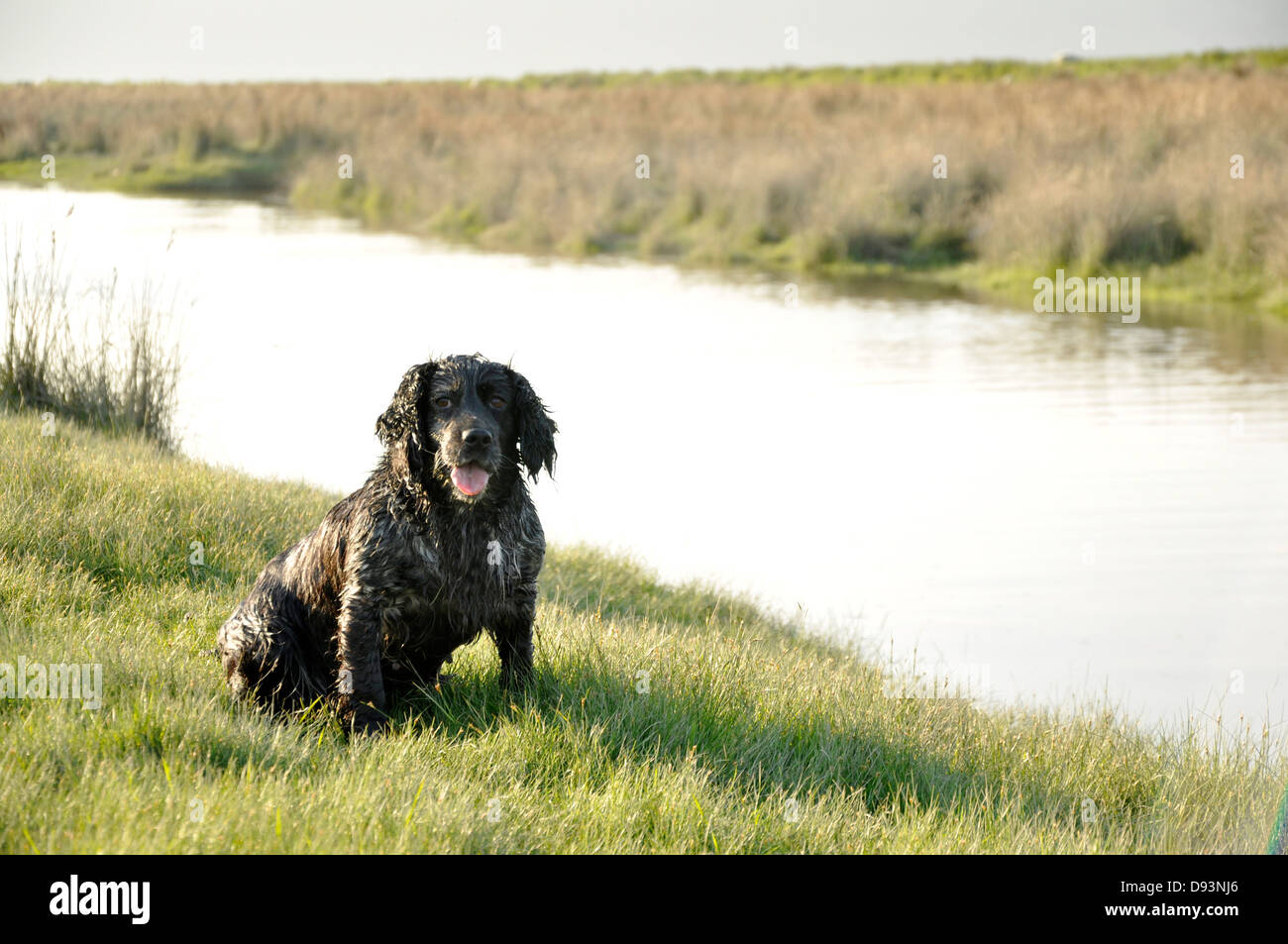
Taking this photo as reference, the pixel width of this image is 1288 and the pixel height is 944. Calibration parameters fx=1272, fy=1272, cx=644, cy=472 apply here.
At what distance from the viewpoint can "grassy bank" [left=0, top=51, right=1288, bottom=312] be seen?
21.6 m

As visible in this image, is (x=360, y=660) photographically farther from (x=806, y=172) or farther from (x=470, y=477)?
(x=806, y=172)

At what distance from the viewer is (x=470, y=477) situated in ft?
15.1

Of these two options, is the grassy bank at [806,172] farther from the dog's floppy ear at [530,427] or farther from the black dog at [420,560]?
the black dog at [420,560]

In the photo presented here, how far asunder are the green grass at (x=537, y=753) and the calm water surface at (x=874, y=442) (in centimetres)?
161

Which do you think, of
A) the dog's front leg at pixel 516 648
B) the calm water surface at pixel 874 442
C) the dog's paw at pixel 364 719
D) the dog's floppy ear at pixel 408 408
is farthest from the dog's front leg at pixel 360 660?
the calm water surface at pixel 874 442

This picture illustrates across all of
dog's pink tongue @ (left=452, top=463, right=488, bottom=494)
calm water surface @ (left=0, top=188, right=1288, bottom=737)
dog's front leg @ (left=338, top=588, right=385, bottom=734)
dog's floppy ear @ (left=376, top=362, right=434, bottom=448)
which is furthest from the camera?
calm water surface @ (left=0, top=188, right=1288, bottom=737)

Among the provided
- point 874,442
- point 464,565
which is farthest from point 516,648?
point 874,442

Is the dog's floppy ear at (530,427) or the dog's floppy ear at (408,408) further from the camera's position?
the dog's floppy ear at (530,427)

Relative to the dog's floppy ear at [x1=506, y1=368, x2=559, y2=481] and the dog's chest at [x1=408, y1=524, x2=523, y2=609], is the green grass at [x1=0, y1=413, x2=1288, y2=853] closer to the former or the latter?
the dog's chest at [x1=408, y1=524, x2=523, y2=609]

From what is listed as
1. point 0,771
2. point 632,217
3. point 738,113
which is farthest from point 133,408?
point 738,113

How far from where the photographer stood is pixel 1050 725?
6.06 metres

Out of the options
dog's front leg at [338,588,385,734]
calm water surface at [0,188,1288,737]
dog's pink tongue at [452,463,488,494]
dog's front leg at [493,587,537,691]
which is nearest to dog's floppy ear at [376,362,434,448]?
dog's pink tongue at [452,463,488,494]

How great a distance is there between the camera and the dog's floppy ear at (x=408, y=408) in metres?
4.83

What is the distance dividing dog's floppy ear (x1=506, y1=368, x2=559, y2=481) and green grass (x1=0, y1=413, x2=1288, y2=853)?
919mm
